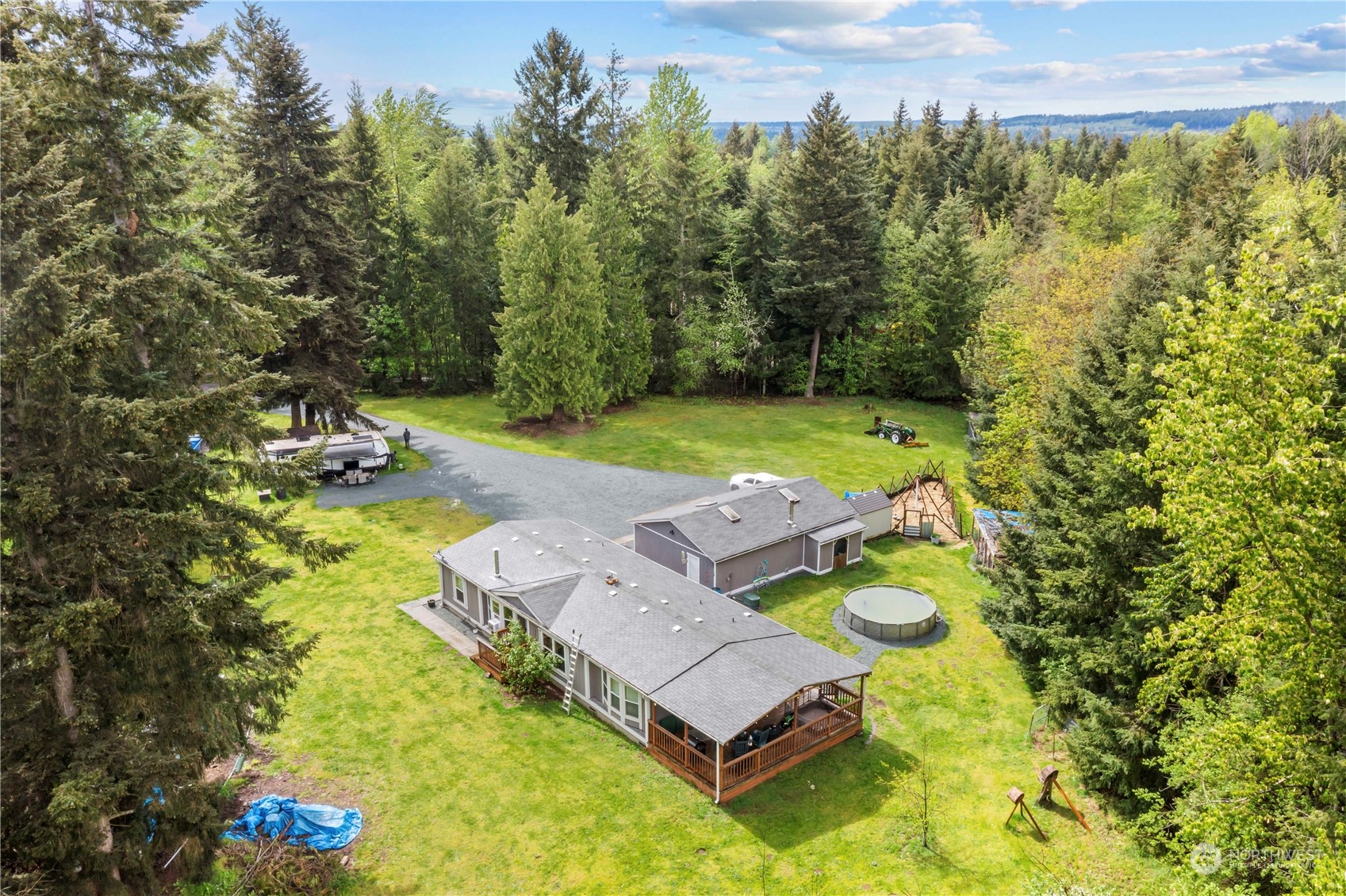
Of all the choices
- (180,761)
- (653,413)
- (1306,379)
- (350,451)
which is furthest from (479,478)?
(1306,379)

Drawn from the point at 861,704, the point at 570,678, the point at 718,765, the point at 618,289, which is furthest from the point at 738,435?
the point at 718,765

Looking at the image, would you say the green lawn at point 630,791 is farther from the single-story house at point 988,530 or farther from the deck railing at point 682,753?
the single-story house at point 988,530

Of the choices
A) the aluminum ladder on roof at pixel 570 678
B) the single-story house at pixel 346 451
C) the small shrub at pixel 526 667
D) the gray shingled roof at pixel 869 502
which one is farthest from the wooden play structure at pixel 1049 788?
the single-story house at pixel 346 451

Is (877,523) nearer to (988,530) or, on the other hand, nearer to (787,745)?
(988,530)

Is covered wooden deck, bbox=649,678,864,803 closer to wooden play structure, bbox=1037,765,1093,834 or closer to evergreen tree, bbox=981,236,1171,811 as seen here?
wooden play structure, bbox=1037,765,1093,834

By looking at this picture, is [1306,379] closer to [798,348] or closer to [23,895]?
[23,895]

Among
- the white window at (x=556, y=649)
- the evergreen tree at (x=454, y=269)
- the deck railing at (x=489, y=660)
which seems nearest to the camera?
the white window at (x=556, y=649)
